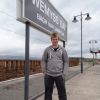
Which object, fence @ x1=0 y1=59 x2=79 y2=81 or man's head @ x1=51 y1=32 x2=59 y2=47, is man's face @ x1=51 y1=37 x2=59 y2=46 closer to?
man's head @ x1=51 y1=32 x2=59 y2=47

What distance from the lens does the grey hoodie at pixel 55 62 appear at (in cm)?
700

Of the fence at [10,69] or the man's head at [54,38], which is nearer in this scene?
the man's head at [54,38]

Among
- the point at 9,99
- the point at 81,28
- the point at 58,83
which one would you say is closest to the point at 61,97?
the point at 58,83

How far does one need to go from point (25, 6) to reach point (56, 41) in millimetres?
2073

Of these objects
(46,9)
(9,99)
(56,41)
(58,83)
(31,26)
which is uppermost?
(46,9)

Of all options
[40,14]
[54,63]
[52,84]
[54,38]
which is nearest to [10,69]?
[40,14]

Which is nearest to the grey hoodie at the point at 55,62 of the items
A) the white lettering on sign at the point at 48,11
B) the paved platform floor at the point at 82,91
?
the white lettering on sign at the point at 48,11

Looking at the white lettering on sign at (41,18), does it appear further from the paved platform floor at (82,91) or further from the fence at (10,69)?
the fence at (10,69)

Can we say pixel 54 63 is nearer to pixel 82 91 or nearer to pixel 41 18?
pixel 41 18

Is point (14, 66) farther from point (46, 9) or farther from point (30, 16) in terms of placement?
point (30, 16)

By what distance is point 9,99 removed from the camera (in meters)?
10.8

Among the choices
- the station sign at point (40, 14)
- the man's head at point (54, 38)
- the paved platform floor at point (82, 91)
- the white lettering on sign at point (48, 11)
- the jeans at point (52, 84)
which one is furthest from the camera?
the paved platform floor at point (82, 91)

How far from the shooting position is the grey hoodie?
700cm

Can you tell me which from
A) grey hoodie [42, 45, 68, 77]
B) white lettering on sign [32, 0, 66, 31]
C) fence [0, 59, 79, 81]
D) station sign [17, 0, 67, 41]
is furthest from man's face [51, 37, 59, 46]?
fence [0, 59, 79, 81]
